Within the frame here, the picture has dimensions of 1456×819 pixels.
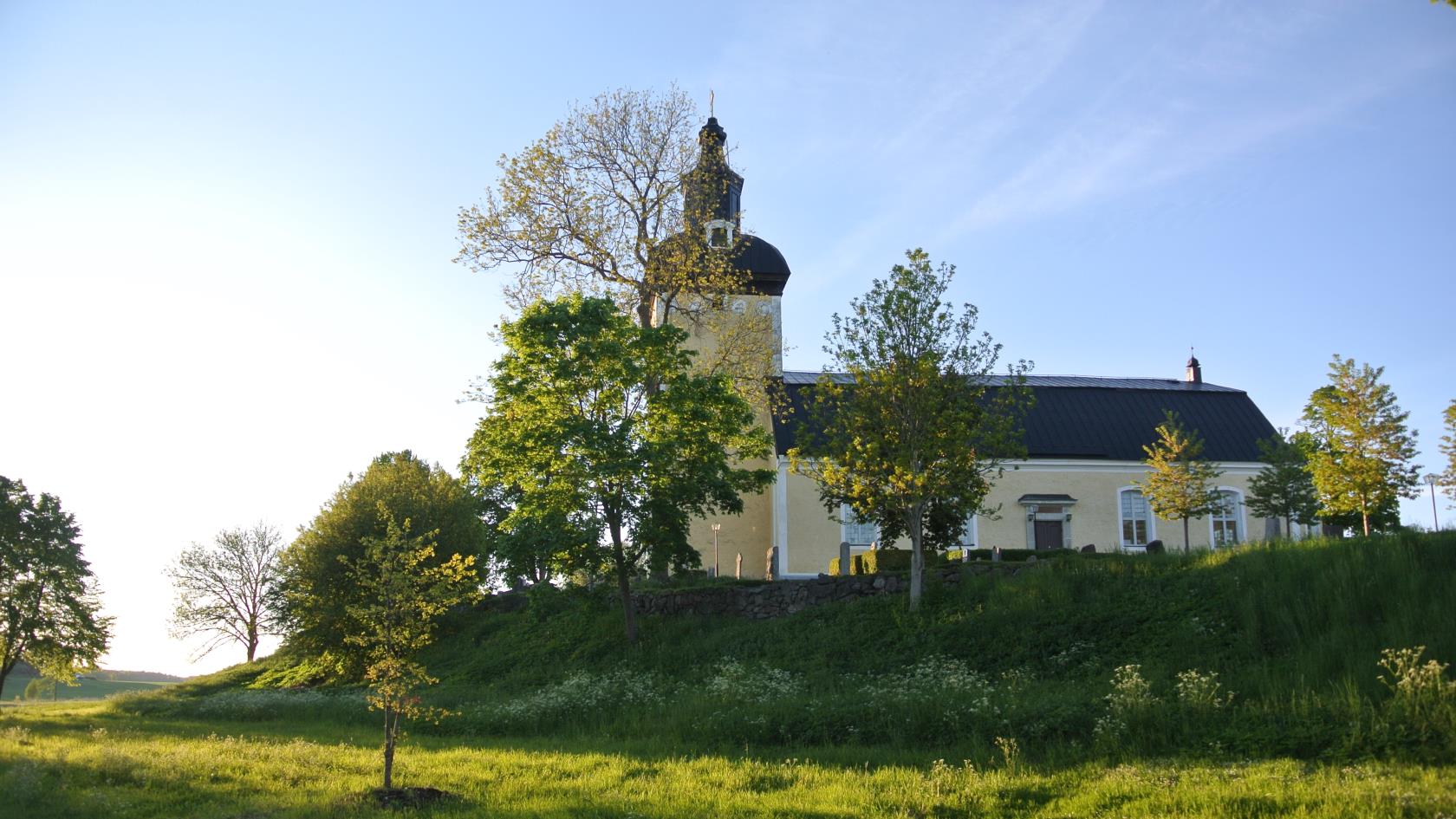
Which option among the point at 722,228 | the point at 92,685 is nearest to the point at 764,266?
the point at 722,228

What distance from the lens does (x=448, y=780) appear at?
12133 mm

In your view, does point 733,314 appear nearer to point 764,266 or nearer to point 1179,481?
point 764,266

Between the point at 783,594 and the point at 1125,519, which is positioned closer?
the point at 783,594

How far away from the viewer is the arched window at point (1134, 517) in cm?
3341

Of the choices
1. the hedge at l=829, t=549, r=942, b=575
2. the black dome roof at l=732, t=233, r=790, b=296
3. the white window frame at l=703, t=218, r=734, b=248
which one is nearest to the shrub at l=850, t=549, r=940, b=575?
the hedge at l=829, t=549, r=942, b=575

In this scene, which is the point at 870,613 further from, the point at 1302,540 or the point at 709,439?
the point at 1302,540

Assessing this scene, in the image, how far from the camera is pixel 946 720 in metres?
13.4

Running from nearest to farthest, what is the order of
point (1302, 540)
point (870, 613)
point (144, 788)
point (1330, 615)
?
point (144, 788) → point (1330, 615) → point (1302, 540) → point (870, 613)

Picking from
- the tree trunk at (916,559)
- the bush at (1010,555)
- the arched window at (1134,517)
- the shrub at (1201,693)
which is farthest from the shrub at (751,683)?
the arched window at (1134,517)

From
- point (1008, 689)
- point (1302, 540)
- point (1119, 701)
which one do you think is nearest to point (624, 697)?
point (1008, 689)

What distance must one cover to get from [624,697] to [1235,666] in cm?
1037

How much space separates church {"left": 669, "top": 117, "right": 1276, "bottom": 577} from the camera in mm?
31938

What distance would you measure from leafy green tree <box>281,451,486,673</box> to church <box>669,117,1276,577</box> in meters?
8.40

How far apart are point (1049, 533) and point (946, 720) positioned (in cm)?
2145
